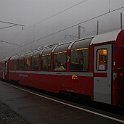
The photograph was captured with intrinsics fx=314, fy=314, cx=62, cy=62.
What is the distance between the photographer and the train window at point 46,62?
18.2 meters

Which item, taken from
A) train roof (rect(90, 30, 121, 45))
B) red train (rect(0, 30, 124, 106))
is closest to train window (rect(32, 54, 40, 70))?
red train (rect(0, 30, 124, 106))

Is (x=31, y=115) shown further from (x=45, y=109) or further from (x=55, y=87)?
(x=55, y=87)

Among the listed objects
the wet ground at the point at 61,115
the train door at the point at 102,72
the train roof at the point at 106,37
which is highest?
the train roof at the point at 106,37

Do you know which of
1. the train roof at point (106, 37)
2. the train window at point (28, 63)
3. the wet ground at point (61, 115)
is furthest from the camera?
the train window at point (28, 63)

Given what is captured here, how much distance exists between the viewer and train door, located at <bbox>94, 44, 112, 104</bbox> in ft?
38.6

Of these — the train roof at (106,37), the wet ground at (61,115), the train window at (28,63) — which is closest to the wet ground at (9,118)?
the wet ground at (61,115)

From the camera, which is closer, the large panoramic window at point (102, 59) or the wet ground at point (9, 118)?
the wet ground at point (9, 118)

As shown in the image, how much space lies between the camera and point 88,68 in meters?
13.3

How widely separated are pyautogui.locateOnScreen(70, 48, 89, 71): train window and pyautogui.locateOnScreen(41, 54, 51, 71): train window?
3443 millimetres

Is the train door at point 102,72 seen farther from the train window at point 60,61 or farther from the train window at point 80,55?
the train window at point 60,61

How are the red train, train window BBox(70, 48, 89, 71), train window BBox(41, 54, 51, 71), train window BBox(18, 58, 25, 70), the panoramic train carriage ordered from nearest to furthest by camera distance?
the panoramic train carriage → the red train → train window BBox(70, 48, 89, 71) → train window BBox(41, 54, 51, 71) → train window BBox(18, 58, 25, 70)

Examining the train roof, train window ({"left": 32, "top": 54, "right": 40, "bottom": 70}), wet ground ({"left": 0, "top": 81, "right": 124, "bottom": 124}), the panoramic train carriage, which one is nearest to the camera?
wet ground ({"left": 0, "top": 81, "right": 124, "bottom": 124})

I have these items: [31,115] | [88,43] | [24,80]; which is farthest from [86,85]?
[24,80]

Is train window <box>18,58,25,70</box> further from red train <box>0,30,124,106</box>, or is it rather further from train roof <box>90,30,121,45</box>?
train roof <box>90,30,121,45</box>
